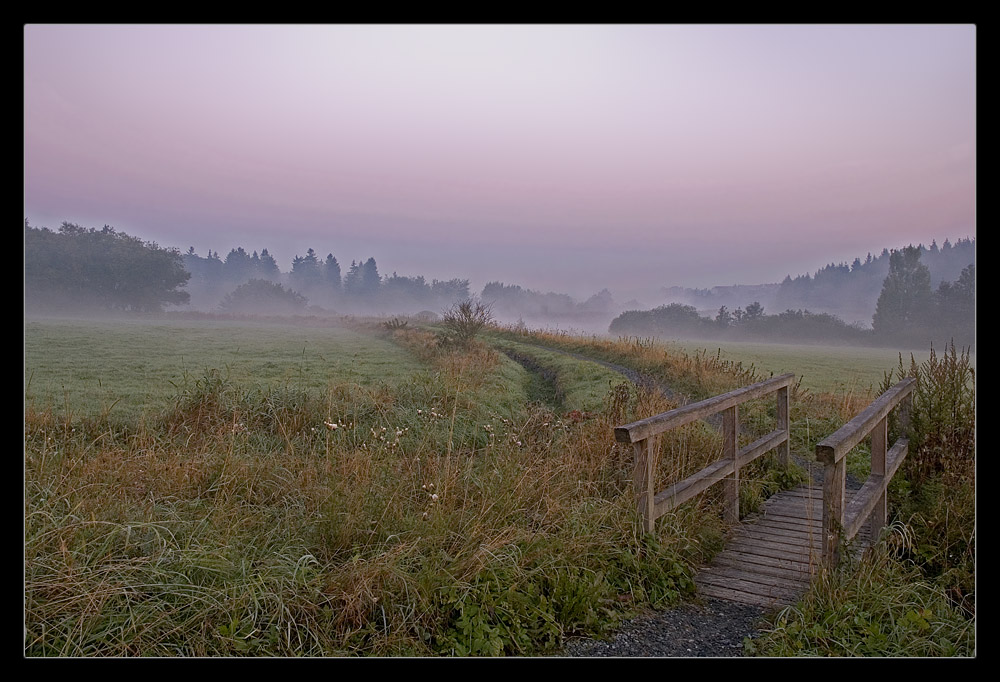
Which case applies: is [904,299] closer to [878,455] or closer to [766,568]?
[878,455]

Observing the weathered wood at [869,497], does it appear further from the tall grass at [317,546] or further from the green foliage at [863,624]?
the tall grass at [317,546]

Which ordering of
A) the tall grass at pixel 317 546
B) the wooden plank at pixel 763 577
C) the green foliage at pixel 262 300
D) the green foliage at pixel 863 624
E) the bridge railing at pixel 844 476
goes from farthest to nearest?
the green foliage at pixel 262 300 < the wooden plank at pixel 763 577 < the bridge railing at pixel 844 476 < the green foliage at pixel 863 624 < the tall grass at pixel 317 546

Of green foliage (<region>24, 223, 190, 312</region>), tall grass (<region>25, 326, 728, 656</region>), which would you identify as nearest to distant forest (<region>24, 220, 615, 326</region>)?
green foliage (<region>24, 223, 190, 312</region>)

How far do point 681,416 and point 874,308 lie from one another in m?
3.87

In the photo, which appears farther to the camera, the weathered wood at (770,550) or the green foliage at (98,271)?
the green foliage at (98,271)

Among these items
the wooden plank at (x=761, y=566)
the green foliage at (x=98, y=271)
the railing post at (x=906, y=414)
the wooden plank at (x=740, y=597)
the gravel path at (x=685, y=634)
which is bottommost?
the gravel path at (x=685, y=634)

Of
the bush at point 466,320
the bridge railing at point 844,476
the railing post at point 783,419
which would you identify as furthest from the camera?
the bush at point 466,320

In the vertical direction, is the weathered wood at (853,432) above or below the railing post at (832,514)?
above

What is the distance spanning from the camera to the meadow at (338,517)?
345 cm

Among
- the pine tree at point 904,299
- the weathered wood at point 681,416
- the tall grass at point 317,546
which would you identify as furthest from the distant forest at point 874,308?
the tall grass at point 317,546

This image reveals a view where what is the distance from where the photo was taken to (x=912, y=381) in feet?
21.7

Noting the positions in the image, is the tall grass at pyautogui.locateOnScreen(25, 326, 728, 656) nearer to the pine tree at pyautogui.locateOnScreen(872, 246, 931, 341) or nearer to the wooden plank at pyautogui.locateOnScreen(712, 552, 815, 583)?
the wooden plank at pyautogui.locateOnScreen(712, 552, 815, 583)
